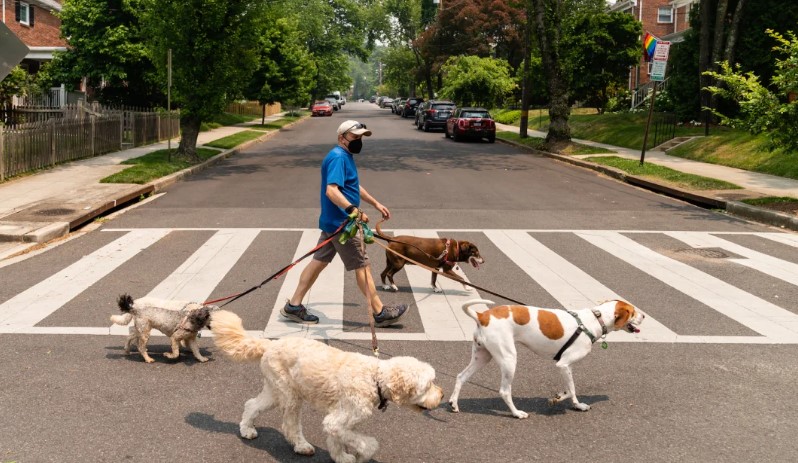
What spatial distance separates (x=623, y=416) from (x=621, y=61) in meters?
42.4

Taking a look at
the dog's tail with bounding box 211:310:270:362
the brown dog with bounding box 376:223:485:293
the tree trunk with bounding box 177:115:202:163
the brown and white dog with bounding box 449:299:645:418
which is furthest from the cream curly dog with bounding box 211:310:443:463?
the tree trunk with bounding box 177:115:202:163

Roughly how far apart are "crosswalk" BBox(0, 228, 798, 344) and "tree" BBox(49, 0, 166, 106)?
2314 cm

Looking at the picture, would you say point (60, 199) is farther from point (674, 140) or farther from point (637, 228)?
point (674, 140)

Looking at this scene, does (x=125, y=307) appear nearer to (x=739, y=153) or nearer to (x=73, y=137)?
(x=73, y=137)

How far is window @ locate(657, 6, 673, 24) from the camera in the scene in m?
55.1

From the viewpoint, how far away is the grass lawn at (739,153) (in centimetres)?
2108

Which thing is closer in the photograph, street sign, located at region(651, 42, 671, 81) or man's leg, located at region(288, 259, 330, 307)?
man's leg, located at region(288, 259, 330, 307)

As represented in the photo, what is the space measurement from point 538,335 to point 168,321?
305 cm

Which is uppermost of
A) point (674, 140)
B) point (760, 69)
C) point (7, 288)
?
point (760, 69)

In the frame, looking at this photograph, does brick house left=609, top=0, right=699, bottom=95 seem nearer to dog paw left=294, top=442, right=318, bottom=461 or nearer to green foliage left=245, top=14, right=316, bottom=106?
green foliage left=245, top=14, right=316, bottom=106

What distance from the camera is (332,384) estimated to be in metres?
4.53

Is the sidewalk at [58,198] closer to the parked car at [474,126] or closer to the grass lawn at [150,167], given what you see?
the grass lawn at [150,167]

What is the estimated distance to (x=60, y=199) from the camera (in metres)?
15.0

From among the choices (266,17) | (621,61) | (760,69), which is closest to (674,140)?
(760,69)
